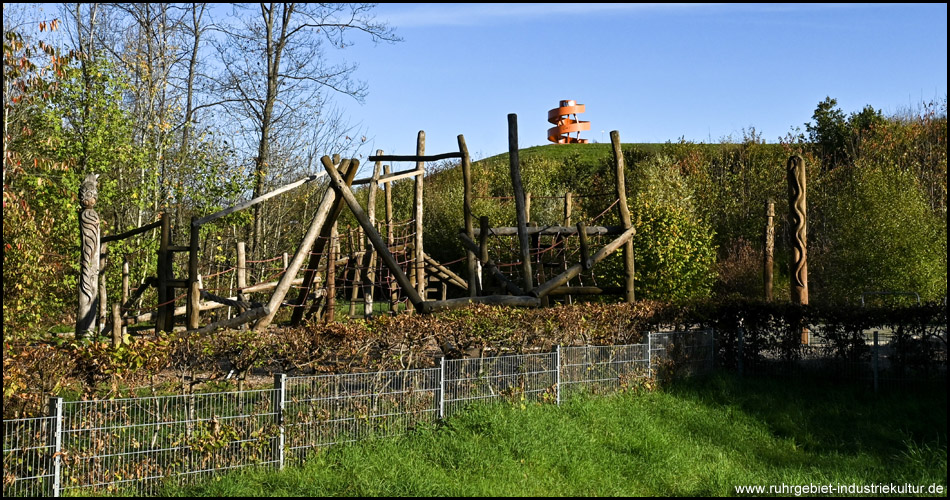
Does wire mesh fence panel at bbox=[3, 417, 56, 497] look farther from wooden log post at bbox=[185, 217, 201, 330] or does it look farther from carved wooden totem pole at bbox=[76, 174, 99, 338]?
wooden log post at bbox=[185, 217, 201, 330]

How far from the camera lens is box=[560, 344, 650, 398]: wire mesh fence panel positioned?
1056 cm

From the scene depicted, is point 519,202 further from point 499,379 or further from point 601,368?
point 499,379

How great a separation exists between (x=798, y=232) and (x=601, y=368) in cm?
779

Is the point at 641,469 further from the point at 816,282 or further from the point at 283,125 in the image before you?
the point at 816,282

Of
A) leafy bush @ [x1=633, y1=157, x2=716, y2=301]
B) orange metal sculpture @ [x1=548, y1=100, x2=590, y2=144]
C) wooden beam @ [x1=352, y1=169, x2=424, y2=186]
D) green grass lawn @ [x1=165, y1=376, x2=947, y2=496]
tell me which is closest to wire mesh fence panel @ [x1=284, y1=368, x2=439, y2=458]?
green grass lawn @ [x1=165, y1=376, x2=947, y2=496]

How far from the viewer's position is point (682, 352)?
40.9ft

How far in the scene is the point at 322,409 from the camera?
26.5 ft

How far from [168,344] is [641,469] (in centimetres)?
489

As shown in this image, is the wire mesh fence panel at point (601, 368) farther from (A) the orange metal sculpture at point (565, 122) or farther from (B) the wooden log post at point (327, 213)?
(A) the orange metal sculpture at point (565, 122)

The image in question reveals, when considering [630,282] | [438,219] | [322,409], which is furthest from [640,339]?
[438,219]

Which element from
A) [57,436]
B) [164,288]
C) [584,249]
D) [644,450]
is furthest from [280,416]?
[584,249]

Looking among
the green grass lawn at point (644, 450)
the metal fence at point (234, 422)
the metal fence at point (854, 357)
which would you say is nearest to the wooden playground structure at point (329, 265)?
the metal fence at point (234, 422)

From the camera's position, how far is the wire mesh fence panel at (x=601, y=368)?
34.7 feet

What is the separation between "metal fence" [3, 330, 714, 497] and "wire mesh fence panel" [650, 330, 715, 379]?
7.28ft
